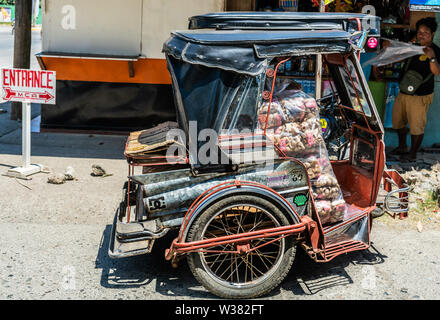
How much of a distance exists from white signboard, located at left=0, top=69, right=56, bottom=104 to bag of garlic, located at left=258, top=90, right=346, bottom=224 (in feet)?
11.9

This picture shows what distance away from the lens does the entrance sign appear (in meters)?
6.46

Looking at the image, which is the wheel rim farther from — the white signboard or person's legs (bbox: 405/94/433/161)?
person's legs (bbox: 405/94/433/161)

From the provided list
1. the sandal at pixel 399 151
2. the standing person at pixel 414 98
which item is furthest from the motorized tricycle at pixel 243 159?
the sandal at pixel 399 151

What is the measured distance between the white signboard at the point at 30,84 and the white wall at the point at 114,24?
7.38ft

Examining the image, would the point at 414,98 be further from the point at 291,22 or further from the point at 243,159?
the point at 243,159

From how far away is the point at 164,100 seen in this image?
28.9 ft

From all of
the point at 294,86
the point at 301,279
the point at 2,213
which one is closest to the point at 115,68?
the point at 2,213

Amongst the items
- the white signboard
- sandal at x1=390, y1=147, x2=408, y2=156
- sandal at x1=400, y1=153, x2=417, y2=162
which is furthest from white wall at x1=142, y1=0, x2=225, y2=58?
sandal at x1=400, y1=153, x2=417, y2=162

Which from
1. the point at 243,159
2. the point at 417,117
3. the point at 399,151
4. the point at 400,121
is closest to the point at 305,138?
the point at 243,159

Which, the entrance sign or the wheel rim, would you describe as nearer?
the wheel rim

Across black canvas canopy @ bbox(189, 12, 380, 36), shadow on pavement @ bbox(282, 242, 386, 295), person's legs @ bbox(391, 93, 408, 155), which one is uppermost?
black canvas canopy @ bbox(189, 12, 380, 36)

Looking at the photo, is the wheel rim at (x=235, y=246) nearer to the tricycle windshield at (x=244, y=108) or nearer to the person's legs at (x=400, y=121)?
the tricycle windshield at (x=244, y=108)
